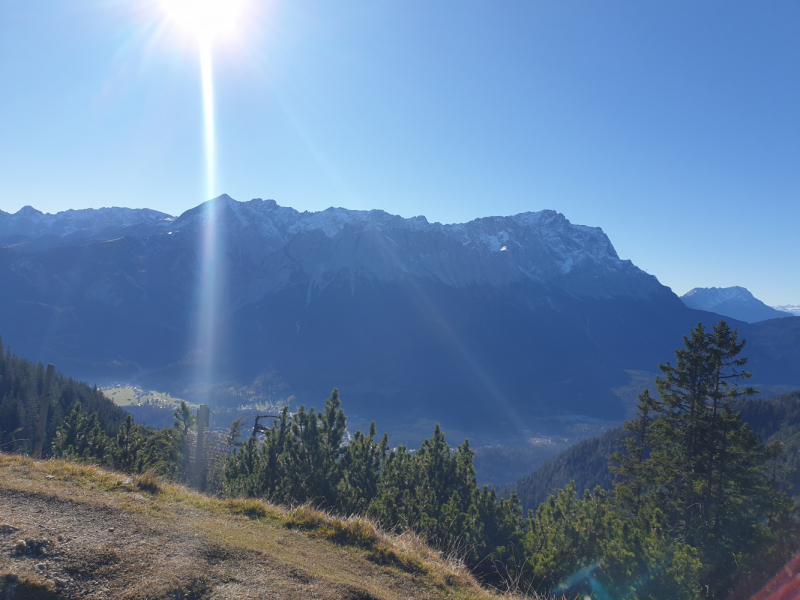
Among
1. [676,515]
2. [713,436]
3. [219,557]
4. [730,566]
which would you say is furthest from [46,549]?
[676,515]

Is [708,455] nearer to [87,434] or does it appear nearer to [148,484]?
[148,484]

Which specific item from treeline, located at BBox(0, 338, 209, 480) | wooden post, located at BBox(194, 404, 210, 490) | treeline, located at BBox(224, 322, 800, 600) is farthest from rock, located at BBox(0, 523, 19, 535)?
wooden post, located at BBox(194, 404, 210, 490)

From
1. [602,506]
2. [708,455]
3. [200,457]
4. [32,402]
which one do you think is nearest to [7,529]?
[200,457]

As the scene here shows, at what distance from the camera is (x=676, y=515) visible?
2561 cm

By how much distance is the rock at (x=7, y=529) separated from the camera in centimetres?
844

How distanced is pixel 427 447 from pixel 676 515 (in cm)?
1576

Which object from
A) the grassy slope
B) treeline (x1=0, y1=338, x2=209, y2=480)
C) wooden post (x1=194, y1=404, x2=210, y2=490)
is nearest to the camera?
the grassy slope

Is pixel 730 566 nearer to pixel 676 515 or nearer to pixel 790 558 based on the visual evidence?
pixel 790 558

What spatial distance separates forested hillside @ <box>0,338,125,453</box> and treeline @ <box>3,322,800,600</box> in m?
60.1

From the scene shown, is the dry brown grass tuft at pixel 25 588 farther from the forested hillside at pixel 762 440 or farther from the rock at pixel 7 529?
the forested hillside at pixel 762 440

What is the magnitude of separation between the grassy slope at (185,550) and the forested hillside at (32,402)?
6804 cm

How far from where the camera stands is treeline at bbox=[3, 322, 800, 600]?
15.8 m

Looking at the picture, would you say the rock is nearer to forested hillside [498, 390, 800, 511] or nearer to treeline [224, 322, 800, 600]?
treeline [224, 322, 800, 600]

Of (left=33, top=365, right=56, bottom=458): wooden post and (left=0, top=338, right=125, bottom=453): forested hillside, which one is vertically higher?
(left=33, top=365, right=56, bottom=458): wooden post
